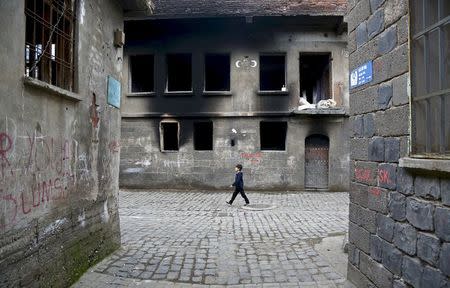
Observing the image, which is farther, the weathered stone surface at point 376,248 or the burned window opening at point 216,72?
the burned window opening at point 216,72

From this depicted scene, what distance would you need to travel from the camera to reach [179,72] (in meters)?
18.9

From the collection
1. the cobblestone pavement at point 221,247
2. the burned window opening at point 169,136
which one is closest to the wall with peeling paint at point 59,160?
the cobblestone pavement at point 221,247

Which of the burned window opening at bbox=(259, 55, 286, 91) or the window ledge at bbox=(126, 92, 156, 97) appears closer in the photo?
the window ledge at bbox=(126, 92, 156, 97)

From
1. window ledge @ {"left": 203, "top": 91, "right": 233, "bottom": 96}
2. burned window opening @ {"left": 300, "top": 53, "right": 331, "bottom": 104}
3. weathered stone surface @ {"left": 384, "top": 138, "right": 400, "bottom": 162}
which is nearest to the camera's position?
weathered stone surface @ {"left": 384, "top": 138, "right": 400, "bottom": 162}

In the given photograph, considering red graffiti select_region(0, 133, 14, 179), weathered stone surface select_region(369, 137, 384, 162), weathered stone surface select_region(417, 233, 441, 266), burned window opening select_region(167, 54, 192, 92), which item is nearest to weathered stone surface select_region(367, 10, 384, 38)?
weathered stone surface select_region(369, 137, 384, 162)

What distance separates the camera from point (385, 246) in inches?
163

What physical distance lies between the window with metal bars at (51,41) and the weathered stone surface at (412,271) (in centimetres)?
425

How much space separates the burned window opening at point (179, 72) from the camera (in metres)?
18.6

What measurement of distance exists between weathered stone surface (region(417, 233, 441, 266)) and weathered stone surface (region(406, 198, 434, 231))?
7cm

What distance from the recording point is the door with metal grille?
57.8ft

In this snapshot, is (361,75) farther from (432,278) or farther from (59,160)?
(59,160)

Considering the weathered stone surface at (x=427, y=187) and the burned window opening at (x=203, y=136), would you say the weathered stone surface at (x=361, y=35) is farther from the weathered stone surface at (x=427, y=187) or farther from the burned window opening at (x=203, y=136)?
the burned window opening at (x=203, y=136)

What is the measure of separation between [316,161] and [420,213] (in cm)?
1446

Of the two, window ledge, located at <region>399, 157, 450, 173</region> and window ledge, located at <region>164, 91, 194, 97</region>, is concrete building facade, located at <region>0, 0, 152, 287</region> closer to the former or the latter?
window ledge, located at <region>399, 157, 450, 173</region>
